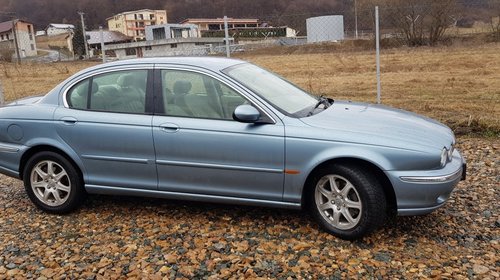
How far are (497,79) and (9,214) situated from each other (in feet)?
45.6

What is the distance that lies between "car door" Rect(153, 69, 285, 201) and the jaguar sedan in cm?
1

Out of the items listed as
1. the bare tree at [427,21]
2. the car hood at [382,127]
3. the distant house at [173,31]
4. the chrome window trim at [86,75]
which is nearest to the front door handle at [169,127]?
the chrome window trim at [86,75]

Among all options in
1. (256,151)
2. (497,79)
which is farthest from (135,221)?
(497,79)

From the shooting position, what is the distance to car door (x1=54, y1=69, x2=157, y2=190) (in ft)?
14.4

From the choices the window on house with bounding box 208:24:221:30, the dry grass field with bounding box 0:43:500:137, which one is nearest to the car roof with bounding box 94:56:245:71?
the dry grass field with bounding box 0:43:500:137

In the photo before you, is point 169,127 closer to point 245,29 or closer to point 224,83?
point 224,83

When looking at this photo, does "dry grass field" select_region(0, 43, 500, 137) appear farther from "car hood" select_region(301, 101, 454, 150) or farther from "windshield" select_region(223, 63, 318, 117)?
"windshield" select_region(223, 63, 318, 117)

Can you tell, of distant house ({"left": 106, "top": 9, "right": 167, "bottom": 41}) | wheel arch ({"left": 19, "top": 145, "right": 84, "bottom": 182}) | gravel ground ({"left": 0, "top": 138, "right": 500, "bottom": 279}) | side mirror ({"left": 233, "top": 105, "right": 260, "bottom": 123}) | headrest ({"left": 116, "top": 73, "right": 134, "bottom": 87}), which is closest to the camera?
gravel ground ({"left": 0, "top": 138, "right": 500, "bottom": 279})

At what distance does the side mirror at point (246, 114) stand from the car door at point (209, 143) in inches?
2.7

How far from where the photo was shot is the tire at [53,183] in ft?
15.3

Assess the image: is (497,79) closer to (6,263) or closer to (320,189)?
(320,189)

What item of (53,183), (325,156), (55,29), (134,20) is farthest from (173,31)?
(55,29)

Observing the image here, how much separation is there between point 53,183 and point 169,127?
57.9 inches

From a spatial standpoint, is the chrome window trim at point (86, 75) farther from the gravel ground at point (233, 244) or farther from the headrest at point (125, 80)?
the gravel ground at point (233, 244)
